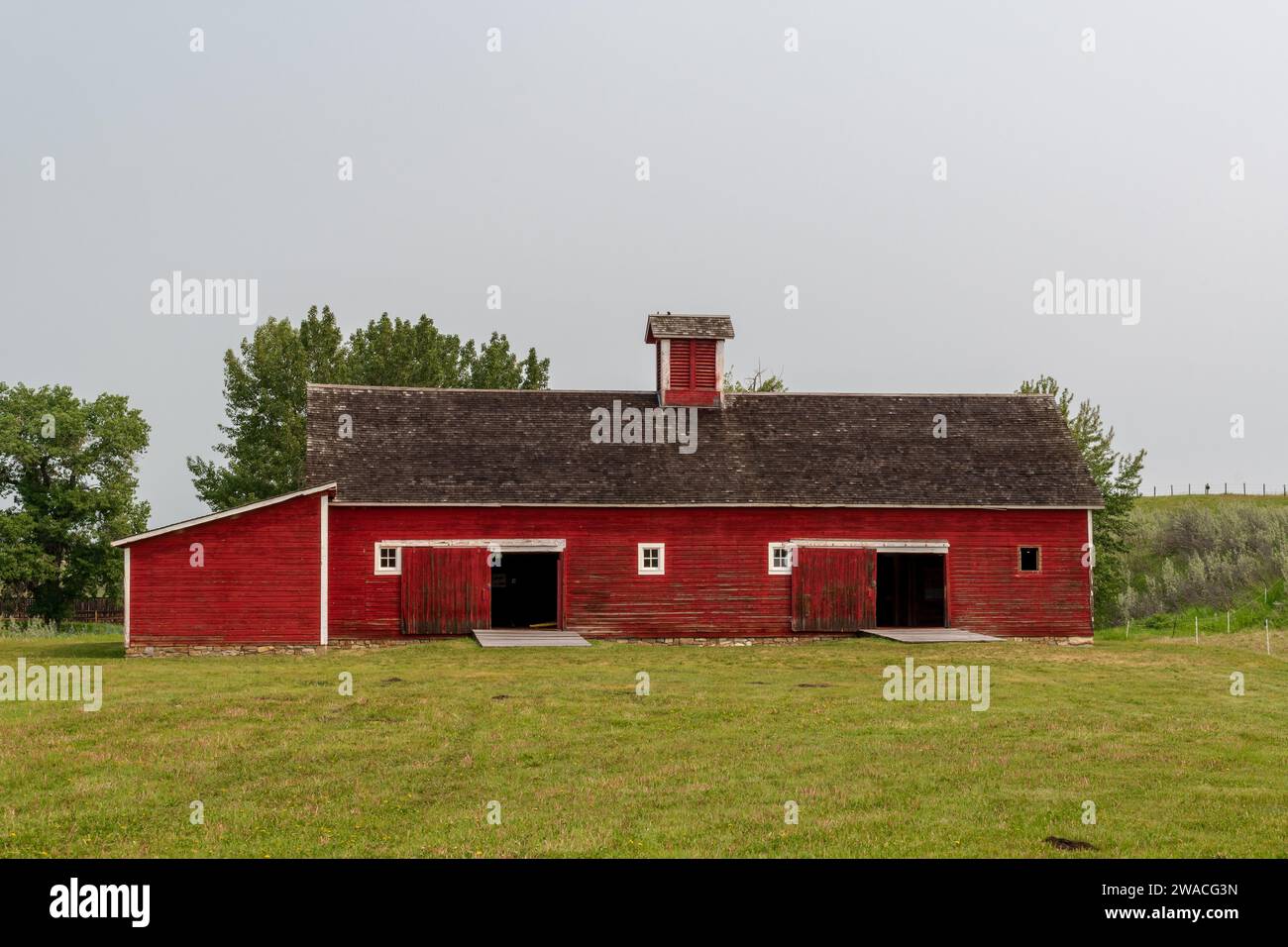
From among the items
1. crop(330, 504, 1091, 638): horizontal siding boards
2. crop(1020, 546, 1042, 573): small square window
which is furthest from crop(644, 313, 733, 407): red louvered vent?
crop(1020, 546, 1042, 573): small square window

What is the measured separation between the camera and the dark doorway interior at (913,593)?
39.0 meters

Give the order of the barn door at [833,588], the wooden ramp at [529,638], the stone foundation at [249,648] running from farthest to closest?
1. the barn door at [833,588]
2. the stone foundation at [249,648]
3. the wooden ramp at [529,638]

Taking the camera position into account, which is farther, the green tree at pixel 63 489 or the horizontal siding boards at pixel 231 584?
the green tree at pixel 63 489

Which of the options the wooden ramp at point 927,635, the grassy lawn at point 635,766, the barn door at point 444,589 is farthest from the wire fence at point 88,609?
the wooden ramp at point 927,635

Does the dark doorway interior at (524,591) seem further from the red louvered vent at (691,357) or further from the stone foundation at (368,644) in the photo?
the red louvered vent at (691,357)

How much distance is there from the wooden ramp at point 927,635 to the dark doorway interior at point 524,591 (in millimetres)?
9612

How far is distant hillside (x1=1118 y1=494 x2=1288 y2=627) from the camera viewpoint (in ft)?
149

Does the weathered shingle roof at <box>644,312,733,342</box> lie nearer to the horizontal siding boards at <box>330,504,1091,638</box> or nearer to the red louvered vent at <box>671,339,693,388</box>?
the red louvered vent at <box>671,339,693,388</box>

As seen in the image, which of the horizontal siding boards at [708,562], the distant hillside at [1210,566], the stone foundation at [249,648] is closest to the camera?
the stone foundation at [249,648]

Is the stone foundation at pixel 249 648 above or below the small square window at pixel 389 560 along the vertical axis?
below

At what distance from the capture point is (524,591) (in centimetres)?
3872

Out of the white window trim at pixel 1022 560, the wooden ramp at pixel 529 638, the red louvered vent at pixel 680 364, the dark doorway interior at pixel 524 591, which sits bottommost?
the wooden ramp at pixel 529 638

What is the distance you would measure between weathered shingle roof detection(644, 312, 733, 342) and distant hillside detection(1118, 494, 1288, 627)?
63.1 feet
